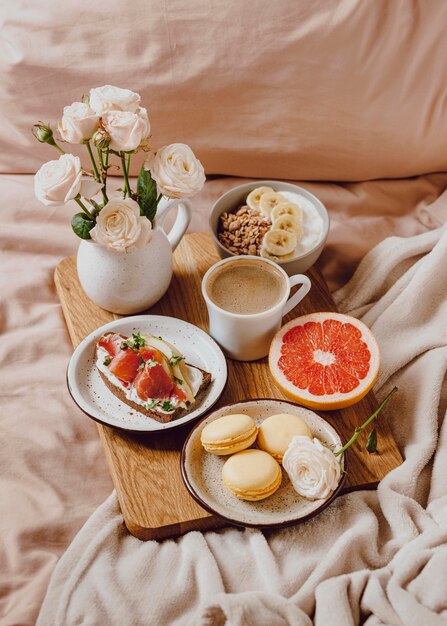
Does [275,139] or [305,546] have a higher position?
[275,139]

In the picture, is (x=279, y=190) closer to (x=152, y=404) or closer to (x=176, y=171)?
(x=176, y=171)

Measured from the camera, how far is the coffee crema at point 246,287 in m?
1.29

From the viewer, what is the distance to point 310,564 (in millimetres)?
1044

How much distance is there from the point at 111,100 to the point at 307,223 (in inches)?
20.3

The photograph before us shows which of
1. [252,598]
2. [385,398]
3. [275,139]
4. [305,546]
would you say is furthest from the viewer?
[275,139]

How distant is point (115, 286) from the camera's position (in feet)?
4.29

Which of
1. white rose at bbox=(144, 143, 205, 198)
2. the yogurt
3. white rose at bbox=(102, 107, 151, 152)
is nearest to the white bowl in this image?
the yogurt

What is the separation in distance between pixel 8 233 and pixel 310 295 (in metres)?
0.65

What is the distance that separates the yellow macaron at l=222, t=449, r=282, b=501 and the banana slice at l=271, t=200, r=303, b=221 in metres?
0.52

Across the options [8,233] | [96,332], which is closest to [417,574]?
[96,332]

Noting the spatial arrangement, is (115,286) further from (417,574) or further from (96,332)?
(417,574)

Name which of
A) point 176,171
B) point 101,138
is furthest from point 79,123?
point 176,171

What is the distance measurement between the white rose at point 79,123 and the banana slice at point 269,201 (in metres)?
0.45

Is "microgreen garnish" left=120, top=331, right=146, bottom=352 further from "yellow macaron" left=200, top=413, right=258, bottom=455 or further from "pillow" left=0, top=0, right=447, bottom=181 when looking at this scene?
"pillow" left=0, top=0, right=447, bottom=181
